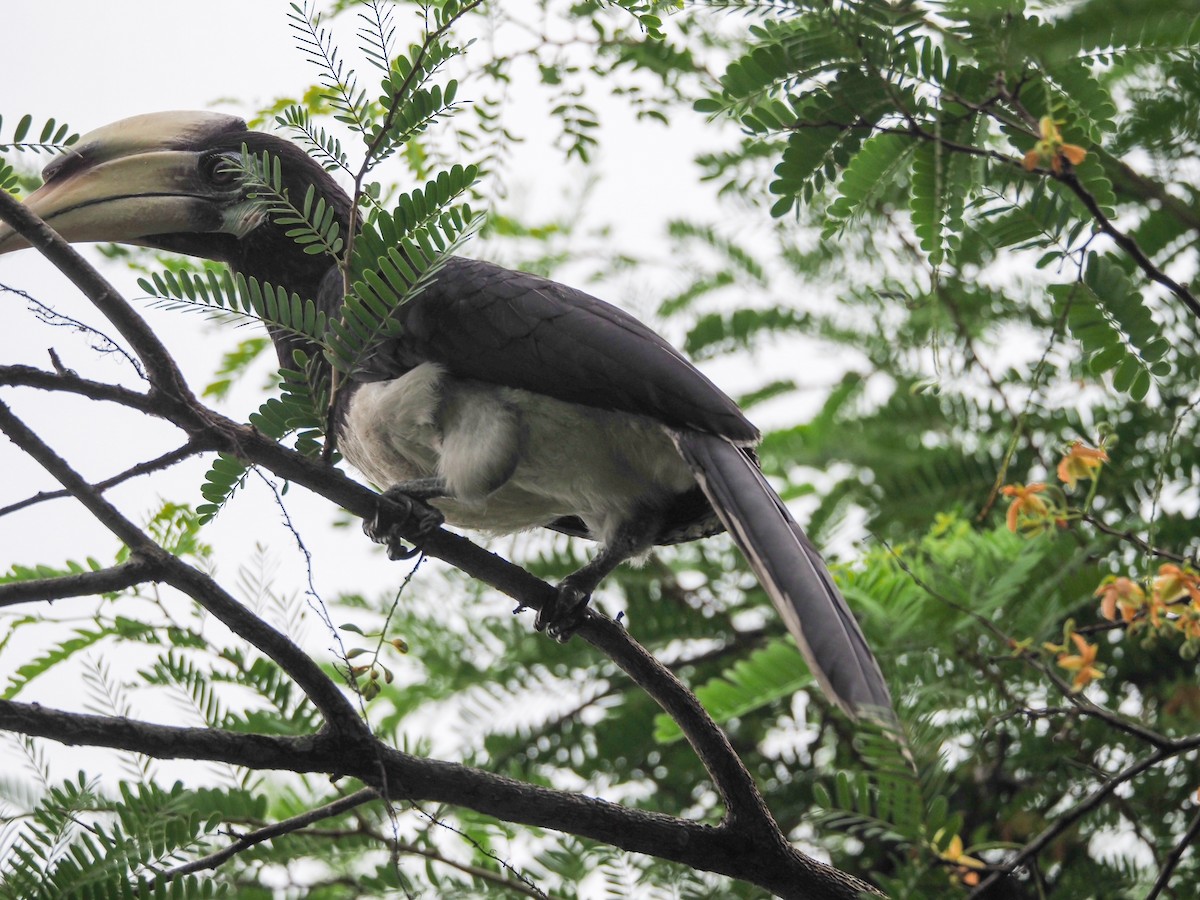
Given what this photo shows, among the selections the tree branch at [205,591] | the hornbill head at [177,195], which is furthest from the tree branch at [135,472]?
the hornbill head at [177,195]

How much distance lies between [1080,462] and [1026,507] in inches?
5.3

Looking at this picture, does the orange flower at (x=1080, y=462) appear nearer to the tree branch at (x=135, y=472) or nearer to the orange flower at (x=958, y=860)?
the orange flower at (x=958, y=860)

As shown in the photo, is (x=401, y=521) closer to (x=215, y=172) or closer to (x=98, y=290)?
(x=98, y=290)

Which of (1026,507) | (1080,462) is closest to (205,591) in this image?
(1026,507)

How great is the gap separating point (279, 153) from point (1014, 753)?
2809mm

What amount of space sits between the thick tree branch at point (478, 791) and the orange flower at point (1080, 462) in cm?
90

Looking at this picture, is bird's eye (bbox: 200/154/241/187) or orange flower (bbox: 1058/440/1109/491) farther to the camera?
bird's eye (bbox: 200/154/241/187)

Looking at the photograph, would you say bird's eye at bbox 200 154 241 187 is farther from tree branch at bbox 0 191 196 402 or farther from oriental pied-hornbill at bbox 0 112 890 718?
tree branch at bbox 0 191 196 402

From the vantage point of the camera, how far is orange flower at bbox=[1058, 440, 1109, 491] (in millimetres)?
2430

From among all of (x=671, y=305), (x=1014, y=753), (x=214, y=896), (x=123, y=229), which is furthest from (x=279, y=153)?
(x=1014, y=753)

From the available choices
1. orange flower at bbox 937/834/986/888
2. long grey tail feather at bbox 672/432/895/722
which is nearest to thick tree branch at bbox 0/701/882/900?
orange flower at bbox 937/834/986/888

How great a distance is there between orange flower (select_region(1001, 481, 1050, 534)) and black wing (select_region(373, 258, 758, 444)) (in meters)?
0.65

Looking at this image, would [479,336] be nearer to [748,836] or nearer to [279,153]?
[279,153]

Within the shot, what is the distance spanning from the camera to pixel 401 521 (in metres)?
2.82
